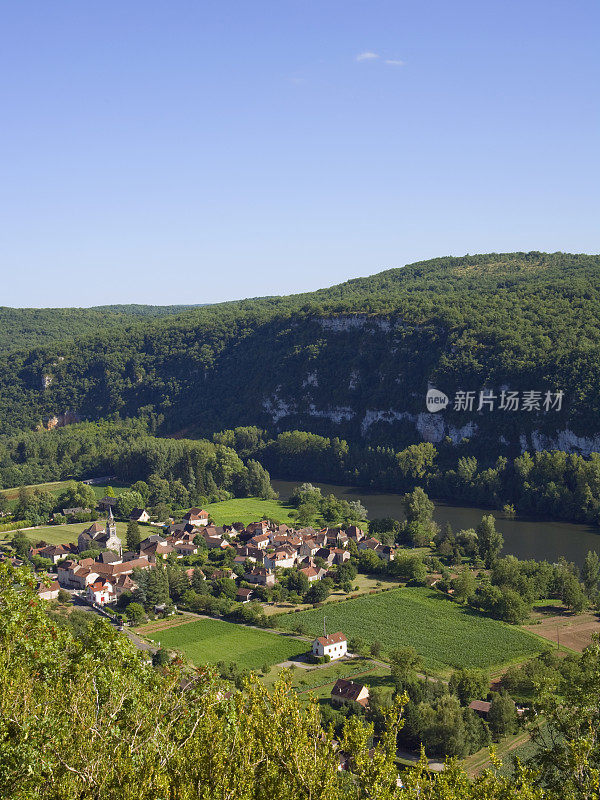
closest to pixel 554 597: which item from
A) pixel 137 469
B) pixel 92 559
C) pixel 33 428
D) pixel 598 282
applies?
pixel 92 559

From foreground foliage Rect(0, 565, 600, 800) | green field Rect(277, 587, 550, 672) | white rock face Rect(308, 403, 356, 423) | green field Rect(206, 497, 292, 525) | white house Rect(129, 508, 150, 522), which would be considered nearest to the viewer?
foreground foliage Rect(0, 565, 600, 800)

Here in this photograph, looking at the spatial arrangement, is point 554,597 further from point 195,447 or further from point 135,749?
point 195,447

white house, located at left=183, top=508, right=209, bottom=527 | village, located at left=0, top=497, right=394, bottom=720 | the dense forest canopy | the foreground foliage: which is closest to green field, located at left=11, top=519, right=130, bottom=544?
Answer: village, located at left=0, top=497, right=394, bottom=720

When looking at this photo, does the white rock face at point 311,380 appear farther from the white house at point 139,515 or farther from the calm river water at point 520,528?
the white house at point 139,515

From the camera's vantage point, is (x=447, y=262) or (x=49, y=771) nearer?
(x=49, y=771)

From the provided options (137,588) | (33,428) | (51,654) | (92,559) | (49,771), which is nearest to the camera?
(49,771)

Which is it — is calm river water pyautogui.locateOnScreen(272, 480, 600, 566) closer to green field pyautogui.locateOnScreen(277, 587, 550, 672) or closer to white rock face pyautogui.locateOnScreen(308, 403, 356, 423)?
green field pyautogui.locateOnScreen(277, 587, 550, 672)
